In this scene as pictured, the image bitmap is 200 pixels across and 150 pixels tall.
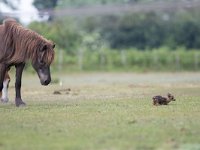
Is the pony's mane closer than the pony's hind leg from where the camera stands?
Yes

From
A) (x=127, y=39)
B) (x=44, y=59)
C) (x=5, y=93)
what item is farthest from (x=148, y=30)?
(x=44, y=59)

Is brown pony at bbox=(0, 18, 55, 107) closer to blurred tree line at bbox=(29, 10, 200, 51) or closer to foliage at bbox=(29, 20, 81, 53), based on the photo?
foliage at bbox=(29, 20, 81, 53)

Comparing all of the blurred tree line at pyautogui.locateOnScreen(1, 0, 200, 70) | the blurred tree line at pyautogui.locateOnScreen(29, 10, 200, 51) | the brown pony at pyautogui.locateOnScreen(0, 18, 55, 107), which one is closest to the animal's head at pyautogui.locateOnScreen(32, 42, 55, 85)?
the brown pony at pyautogui.locateOnScreen(0, 18, 55, 107)

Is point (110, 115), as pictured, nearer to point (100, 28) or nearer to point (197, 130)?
point (197, 130)

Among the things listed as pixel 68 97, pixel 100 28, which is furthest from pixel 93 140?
pixel 100 28

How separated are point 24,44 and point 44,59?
0.63m

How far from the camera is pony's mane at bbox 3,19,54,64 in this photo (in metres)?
15.9

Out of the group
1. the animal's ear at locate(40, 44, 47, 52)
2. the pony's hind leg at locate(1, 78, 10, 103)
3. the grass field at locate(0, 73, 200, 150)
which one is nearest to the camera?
the grass field at locate(0, 73, 200, 150)

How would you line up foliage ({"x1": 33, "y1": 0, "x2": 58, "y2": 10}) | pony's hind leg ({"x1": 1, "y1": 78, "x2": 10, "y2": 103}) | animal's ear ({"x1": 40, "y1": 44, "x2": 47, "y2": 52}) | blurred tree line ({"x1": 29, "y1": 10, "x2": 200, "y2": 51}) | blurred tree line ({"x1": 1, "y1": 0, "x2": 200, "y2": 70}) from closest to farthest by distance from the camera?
animal's ear ({"x1": 40, "y1": 44, "x2": 47, "y2": 52}) < pony's hind leg ({"x1": 1, "y1": 78, "x2": 10, "y2": 103}) < blurred tree line ({"x1": 1, "y1": 0, "x2": 200, "y2": 70}) < blurred tree line ({"x1": 29, "y1": 10, "x2": 200, "y2": 51}) < foliage ({"x1": 33, "y1": 0, "x2": 58, "y2": 10})

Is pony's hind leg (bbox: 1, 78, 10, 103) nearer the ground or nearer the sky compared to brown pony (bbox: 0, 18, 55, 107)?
nearer the ground

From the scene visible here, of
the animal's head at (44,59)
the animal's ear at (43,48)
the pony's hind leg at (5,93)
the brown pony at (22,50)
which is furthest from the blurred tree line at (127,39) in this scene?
the animal's ear at (43,48)

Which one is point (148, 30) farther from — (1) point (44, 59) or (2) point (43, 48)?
(2) point (43, 48)

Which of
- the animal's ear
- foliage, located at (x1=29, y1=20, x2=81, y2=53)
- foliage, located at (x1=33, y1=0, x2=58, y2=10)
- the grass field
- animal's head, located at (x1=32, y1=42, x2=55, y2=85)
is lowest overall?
the grass field

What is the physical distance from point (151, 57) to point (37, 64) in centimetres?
3621
